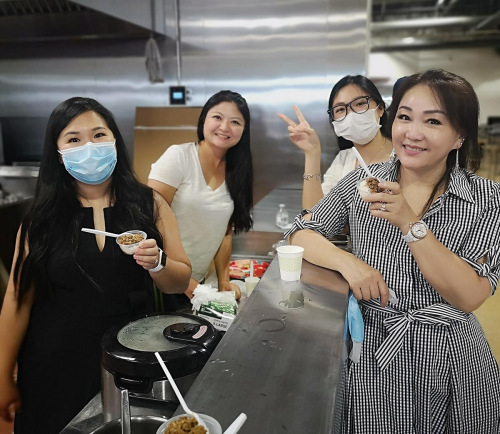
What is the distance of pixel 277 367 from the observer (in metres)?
0.90

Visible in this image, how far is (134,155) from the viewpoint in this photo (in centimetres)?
438

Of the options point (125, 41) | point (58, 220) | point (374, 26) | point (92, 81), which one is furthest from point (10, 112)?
point (374, 26)

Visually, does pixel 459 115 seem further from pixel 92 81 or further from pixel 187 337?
pixel 92 81

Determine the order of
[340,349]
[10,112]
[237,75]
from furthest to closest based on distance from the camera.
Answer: [10,112], [237,75], [340,349]

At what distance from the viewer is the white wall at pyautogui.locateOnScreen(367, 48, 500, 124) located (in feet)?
40.2

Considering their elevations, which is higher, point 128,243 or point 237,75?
point 237,75

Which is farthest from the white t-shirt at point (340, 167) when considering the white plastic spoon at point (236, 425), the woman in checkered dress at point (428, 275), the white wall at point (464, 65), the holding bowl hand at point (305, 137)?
the white wall at point (464, 65)

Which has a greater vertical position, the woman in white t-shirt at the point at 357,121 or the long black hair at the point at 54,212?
the woman in white t-shirt at the point at 357,121

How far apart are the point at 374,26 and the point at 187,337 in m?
9.19

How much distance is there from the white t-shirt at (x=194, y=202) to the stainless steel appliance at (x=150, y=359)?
1.17 meters

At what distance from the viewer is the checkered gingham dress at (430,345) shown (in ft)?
3.96

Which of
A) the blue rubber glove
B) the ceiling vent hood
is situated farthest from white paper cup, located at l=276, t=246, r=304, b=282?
the ceiling vent hood

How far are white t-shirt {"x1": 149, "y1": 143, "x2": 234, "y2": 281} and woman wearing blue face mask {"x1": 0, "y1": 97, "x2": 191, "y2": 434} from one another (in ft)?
2.13

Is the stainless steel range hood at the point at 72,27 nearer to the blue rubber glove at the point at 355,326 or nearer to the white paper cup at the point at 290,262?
the white paper cup at the point at 290,262
